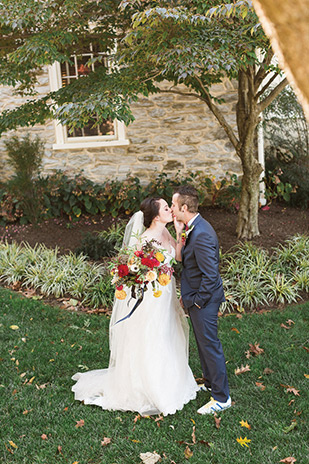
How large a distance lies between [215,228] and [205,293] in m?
4.99

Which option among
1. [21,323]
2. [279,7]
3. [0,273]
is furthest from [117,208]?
[279,7]

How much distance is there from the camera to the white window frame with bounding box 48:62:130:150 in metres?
10.9

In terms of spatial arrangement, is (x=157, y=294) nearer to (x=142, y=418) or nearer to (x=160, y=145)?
(x=142, y=418)

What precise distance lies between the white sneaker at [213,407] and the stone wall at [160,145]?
7.29 metres

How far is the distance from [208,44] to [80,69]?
6.35 meters

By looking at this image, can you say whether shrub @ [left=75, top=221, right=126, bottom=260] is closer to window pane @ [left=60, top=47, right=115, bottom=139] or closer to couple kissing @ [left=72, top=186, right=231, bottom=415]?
window pane @ [left=60, top=47, right=115, bottom=139]

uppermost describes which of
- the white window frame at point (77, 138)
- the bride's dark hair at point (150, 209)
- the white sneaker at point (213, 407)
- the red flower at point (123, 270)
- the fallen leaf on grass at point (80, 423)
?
the white window frame at point (77, 138)

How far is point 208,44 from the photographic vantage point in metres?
5.25

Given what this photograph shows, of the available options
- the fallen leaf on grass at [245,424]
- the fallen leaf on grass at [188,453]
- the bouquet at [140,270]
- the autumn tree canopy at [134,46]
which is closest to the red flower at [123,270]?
the bouquet at [140,270]

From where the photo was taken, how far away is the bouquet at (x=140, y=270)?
3.86 metres

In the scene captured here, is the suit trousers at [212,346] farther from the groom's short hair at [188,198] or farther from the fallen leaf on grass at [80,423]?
the fallen leaf on grass at [80,423]

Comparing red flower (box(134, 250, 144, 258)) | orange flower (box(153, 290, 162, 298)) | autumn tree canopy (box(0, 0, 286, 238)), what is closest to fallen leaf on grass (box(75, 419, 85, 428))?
orange flower (box(153, 290, 162, 298))

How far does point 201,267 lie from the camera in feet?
13.0

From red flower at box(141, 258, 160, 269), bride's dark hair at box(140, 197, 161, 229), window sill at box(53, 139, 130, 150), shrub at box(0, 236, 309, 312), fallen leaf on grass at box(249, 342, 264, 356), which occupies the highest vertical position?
window sill at box(53, 139, 130, 150)
